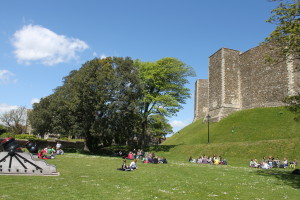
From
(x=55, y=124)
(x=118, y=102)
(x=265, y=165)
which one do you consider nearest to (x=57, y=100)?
(x=55, y=124)

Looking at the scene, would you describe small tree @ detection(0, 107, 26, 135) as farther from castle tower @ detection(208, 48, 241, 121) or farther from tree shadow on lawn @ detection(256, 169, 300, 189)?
tree shadow on lawn @ detection(256, 169, 300, 189)

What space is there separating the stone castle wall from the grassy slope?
2260 mm

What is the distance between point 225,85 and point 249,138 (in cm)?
1403

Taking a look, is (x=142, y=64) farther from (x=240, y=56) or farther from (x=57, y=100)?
(x=240, y=56)

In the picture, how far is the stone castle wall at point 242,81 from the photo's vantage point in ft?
136

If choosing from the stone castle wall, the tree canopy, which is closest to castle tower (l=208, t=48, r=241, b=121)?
the stone castle wall

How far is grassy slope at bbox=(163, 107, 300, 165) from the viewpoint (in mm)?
28875

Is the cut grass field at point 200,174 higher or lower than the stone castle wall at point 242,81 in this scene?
lower

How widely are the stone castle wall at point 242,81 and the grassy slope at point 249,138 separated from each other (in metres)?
2.26

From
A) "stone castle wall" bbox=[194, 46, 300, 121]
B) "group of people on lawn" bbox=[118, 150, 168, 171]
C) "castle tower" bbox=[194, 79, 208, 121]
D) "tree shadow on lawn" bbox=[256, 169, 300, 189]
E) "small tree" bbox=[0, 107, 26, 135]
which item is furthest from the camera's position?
"small tree" bbox=[0, 107, 26, 135]

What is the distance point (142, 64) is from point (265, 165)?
25422 millimetres

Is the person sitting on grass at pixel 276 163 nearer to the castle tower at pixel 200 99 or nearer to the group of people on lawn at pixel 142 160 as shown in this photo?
the group of people on lawn at pixel 142 160

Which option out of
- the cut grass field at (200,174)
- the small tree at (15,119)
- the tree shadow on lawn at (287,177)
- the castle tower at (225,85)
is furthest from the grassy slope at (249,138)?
the small tree at (15,119)

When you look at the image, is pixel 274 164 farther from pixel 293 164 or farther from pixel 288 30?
pixel 288 30
